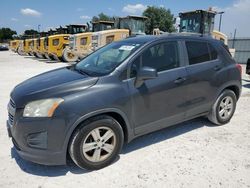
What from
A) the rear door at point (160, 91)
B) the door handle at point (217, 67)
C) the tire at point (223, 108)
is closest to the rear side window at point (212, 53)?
the door handle at point (217, 67)

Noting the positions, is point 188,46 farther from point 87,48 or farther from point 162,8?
point 162,8

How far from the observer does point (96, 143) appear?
3.24m

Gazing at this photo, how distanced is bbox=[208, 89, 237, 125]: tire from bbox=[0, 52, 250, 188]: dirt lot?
1.09 feet

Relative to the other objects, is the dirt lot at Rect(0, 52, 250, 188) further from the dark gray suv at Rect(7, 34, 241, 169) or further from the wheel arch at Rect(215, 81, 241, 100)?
the wheel arch at Rect(215, 81, 241, 100)

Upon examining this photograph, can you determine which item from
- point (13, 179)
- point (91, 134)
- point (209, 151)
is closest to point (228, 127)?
point (209, 151)

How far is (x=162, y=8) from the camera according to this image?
5841 cm

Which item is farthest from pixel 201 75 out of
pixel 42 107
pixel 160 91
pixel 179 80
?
pixel 42 107

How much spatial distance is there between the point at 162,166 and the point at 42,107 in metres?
1.79

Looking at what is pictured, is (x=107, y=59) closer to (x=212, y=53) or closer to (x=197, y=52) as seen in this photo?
(x=197, y=52)

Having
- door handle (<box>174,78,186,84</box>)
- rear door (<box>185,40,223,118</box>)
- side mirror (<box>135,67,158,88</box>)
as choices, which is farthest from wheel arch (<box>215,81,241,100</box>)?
side mirror (<box>135,67,158,88</box>)

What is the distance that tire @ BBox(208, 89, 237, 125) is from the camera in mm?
4715

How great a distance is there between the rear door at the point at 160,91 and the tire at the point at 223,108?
0.95 m

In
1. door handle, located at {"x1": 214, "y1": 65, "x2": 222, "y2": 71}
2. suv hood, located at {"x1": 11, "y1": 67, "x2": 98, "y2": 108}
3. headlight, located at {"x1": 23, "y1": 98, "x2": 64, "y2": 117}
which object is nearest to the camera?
headlight, located at {"x1": 23, "y1": 98, "x2": 64, "y2": 117}

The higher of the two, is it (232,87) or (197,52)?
(197,52)
